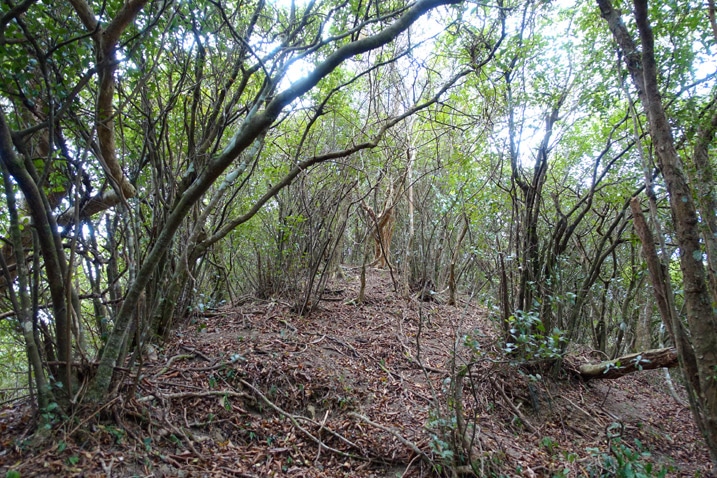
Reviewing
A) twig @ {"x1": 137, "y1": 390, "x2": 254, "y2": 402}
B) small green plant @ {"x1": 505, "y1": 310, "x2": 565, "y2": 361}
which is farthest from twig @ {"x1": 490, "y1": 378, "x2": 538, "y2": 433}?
twig @ {"x1": 137, "y1": 390, "x2": 254, "y2": 402}

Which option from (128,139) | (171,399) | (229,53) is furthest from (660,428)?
(128,139)

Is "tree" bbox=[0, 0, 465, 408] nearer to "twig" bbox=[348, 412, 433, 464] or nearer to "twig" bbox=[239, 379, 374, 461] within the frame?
"twig" bbox=[239, 379, 374, 461]

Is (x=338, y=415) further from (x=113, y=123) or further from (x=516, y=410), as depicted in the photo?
(x=113, y=123)

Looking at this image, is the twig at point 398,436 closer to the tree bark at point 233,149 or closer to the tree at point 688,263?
the tree at point 688,263

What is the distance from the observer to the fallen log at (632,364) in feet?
14.7

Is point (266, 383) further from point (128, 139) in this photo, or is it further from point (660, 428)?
point (660, 428)

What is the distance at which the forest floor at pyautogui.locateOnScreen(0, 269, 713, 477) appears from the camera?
9.65 feet

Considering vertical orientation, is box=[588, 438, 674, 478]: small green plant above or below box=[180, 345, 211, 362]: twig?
below

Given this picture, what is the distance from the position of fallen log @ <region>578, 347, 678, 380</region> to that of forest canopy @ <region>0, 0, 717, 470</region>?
47 centimetres

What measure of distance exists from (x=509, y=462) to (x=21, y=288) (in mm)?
4171

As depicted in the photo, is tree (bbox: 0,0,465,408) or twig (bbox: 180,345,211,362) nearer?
tree (bbox: 0,0,465,408)

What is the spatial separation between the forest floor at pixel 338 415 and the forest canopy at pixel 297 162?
0.38 meters

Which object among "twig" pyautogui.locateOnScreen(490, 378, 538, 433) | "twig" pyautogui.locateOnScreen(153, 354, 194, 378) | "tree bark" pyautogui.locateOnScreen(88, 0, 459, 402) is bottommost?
Answer: "twig" pyautogui.locateOnScreen(490, 378, 538, 433)

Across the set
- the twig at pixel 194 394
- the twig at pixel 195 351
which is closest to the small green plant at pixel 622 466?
the twig at pixel 194 394
